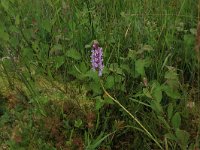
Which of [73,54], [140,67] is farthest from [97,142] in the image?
[73,54]

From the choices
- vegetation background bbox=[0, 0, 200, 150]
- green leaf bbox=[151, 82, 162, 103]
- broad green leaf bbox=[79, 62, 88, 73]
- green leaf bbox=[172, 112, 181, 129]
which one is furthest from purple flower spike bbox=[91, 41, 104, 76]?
green leaf bbox=[172, 112, 181, 129]

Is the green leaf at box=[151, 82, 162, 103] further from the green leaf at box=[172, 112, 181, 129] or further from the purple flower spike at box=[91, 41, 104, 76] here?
the purple flower spike at box=[91, 41, 104, 76]

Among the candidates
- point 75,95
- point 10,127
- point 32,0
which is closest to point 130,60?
point 75,95

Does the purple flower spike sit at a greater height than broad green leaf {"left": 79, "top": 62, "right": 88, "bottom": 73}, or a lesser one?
Answer: greater

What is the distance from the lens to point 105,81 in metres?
2.11

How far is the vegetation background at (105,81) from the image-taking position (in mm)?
1955

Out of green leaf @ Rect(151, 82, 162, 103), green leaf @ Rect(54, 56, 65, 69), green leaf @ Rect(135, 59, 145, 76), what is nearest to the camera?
green leaf @ Rect(151, 82, 162, 103)

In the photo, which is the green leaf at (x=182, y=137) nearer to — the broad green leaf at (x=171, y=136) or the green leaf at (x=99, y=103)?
the broad green leaf at (x=171, y=136)

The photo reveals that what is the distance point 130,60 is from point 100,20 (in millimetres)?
438

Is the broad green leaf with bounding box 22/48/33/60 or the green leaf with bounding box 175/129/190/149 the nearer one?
the green leaf with bounding box 175/129/190/149

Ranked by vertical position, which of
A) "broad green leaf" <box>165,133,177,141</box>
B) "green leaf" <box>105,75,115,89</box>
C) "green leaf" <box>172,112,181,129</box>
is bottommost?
"broad green leaf" <box>165,133,177,141</box>

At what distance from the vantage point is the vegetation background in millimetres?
1955

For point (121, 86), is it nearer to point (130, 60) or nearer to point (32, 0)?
point (130, 60)

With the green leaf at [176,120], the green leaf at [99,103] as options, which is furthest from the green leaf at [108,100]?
the green leaf at [176,120]
